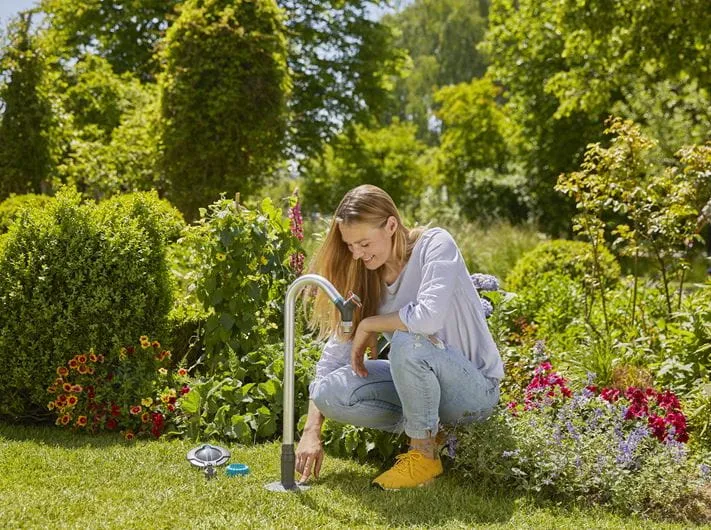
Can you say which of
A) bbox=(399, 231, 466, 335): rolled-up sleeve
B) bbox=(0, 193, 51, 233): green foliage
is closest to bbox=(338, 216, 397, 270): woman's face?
bbox=(399, 231, 466, 335): rolled-up sleeve

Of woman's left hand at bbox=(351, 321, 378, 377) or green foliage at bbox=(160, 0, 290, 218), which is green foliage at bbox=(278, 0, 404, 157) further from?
woman's left hand at bbox=(351, 321, 378, 377)

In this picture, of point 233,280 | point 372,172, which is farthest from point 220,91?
point 372,172

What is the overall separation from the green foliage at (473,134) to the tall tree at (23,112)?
1220 centimetres

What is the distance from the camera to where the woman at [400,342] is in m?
3.41

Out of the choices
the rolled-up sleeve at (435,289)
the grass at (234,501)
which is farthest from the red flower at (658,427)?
the rolled-up sleeve at (435,289)

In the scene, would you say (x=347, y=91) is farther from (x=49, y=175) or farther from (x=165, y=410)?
(x=165, y=410)

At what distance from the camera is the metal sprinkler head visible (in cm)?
361

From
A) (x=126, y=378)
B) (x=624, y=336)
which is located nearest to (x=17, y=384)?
(x=126, y=378)

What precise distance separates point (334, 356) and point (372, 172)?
16.8 m

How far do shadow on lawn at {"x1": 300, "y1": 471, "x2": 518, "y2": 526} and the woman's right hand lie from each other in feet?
0.24

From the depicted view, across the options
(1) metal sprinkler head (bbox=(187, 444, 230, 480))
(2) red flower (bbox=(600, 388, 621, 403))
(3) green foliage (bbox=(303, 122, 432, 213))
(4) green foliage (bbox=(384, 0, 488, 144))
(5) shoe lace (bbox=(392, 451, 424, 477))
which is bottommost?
(1) metal sprinkler head (bbox=(187, 444, 230, 480))

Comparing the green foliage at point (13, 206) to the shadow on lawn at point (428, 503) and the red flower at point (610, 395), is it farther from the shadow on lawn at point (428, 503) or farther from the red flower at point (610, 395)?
the red flower at point (610, 395)

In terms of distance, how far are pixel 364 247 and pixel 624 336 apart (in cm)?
279

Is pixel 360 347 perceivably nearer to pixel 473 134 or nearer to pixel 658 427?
pixel 658 427
